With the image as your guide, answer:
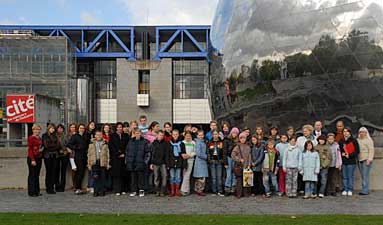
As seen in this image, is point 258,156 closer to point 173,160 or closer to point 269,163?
point 269,163

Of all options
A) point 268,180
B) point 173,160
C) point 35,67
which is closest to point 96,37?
point 35,67

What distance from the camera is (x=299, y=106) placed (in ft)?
32.8

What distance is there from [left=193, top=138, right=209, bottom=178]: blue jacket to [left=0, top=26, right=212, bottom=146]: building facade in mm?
39633

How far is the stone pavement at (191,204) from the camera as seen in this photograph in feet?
27.3

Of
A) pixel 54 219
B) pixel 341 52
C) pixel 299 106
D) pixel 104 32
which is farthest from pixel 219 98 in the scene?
pixel 104 32

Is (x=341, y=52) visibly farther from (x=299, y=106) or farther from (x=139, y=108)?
(x=139, y=108)

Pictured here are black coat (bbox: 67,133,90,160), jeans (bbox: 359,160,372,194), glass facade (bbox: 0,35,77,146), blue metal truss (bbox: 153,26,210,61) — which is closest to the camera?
jeans (bbox: 359,160,372,194)

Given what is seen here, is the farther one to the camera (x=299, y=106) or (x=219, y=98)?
(x=219, y=98)

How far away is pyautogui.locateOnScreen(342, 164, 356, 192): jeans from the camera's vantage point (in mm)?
10211

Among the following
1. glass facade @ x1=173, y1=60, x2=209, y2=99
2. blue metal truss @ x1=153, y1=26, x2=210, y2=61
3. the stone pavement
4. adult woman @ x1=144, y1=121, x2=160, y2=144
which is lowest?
the stone pavement

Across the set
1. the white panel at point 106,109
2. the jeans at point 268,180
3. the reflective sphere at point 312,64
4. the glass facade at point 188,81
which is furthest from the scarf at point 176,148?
the white panel at point 106,109

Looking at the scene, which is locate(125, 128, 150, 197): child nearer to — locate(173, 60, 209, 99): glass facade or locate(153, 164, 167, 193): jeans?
locate(153, 164, 167, 193): jeans

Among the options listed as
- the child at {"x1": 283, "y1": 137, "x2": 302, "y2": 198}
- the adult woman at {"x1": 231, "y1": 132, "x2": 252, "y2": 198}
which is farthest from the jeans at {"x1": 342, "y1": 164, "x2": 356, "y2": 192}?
the adult woman at {"x1": 231, "y1": 132, "x2": 252, "y2": 198}

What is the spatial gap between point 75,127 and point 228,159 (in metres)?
3.44
